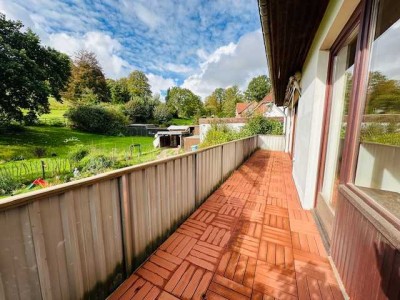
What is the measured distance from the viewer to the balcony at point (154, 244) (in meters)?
0.97

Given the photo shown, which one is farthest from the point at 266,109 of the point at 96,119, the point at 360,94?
the point at 96,119

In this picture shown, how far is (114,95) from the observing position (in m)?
36.2

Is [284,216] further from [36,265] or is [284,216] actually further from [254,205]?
[36,265]

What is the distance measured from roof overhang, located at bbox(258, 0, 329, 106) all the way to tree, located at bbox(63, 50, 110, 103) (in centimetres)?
3516

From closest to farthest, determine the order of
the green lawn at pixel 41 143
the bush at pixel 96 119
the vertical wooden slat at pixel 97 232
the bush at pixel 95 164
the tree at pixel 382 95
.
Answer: the vertical wooden slat at pixel 97 232, the tree at pixel 382 95, the bush at pixel 95 164, the green lawn at pixel 41 143, the bush at pixel 96 119

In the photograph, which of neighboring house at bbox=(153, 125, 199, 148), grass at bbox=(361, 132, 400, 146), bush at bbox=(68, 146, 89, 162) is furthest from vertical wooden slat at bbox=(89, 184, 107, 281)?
neighboring house at bbox=(153, 125, 199, 148)

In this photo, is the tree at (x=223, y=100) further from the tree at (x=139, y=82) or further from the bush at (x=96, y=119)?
the bush at (x=96, y=119)

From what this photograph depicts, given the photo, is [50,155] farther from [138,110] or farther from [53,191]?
[138,110]

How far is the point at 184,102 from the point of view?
5050cm

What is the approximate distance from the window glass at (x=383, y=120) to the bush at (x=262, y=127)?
9.42 meters

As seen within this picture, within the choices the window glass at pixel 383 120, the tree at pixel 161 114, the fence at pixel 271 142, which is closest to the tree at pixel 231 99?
the tree at pixel 161 114

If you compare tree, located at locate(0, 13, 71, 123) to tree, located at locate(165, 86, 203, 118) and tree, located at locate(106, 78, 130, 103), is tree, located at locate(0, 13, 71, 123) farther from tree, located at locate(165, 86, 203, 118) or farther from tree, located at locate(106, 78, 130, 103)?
tree, located at locate(165, 86, 203, 118)

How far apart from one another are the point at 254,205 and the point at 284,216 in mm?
516

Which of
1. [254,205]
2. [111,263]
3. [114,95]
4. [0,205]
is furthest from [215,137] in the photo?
[114,95]
